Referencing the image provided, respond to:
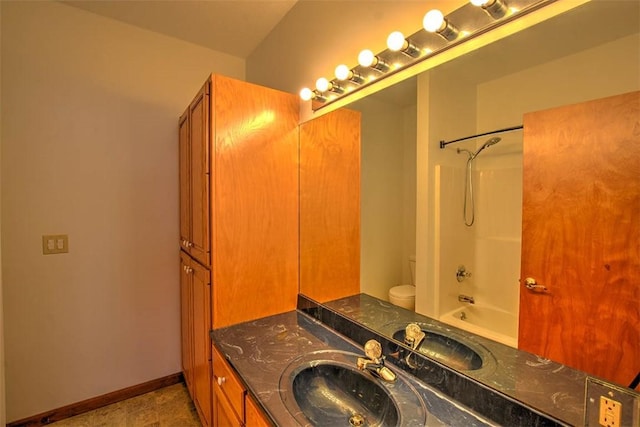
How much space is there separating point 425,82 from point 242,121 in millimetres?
873

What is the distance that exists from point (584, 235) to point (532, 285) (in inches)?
7.2

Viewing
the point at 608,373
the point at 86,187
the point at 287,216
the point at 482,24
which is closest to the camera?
the point at 608,373

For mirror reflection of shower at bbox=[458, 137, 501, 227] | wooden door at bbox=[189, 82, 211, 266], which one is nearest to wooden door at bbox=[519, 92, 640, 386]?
mirror reflection of shower at bbox=[458, 137, 501, 227]

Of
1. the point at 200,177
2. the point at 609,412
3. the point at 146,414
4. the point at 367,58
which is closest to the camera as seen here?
the point at 609,412

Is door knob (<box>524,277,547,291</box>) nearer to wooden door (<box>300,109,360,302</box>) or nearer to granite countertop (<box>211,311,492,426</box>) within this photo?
granite countertop (<box>211,311,492,426</box>)

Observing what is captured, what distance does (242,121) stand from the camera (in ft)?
4.78

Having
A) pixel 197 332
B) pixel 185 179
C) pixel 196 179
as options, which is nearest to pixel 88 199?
pixel 185 179

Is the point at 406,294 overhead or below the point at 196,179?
below

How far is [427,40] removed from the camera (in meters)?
0.98

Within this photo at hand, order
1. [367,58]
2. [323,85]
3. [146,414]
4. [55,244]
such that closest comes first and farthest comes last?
[367,58] → [323,85] → [55,244] → [146,414]

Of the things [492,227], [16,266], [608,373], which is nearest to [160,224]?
[16,266]

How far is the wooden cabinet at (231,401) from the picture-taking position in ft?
3.17

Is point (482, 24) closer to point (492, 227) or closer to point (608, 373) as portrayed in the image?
point (492, 227)

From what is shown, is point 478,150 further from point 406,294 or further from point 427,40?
point 406,294
